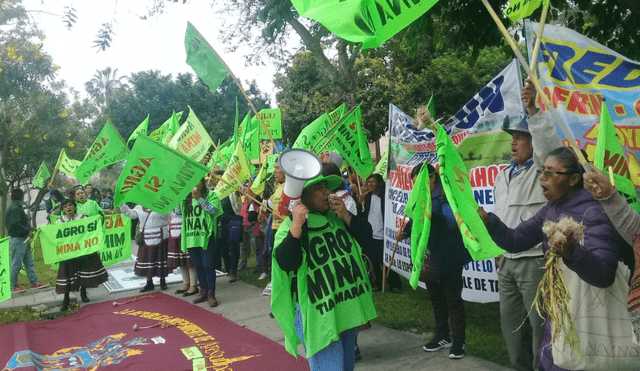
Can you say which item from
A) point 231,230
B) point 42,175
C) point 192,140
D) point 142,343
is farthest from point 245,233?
point 42,175

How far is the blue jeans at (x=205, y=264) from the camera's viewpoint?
25.1 feet

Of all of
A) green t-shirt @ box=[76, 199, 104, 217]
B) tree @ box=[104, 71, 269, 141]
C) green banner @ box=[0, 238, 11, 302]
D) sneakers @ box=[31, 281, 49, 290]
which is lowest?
sneakers @ box=[31, 281, 49, 290]

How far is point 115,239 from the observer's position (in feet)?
28.0

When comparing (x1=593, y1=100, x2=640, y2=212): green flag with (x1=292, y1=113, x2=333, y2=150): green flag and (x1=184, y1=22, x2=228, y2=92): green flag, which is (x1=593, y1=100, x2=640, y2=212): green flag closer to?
(x1=292, y1=113, x2=333, y2=150): green flag

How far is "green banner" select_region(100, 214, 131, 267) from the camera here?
8.42m

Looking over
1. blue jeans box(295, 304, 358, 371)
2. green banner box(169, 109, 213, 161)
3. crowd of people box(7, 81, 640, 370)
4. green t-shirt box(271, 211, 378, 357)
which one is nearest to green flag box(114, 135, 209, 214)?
crowd of people box(7, 81, 640, 370)

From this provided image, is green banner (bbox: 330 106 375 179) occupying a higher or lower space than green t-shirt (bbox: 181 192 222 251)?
higher

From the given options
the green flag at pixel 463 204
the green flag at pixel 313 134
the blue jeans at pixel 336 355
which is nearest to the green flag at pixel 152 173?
the blue jeans at pixel 336 355

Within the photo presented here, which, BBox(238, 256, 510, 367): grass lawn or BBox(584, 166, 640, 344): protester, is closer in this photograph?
BBox(584, 166, 640, 344): protester

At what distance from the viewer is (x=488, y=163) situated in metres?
5.57

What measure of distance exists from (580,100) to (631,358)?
6.80 feet

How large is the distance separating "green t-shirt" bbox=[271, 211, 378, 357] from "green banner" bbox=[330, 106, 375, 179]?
3.18 m

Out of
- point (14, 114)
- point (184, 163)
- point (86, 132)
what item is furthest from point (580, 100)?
point (86, 132)

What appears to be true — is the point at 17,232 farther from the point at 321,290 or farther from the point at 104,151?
the point at 321,290
